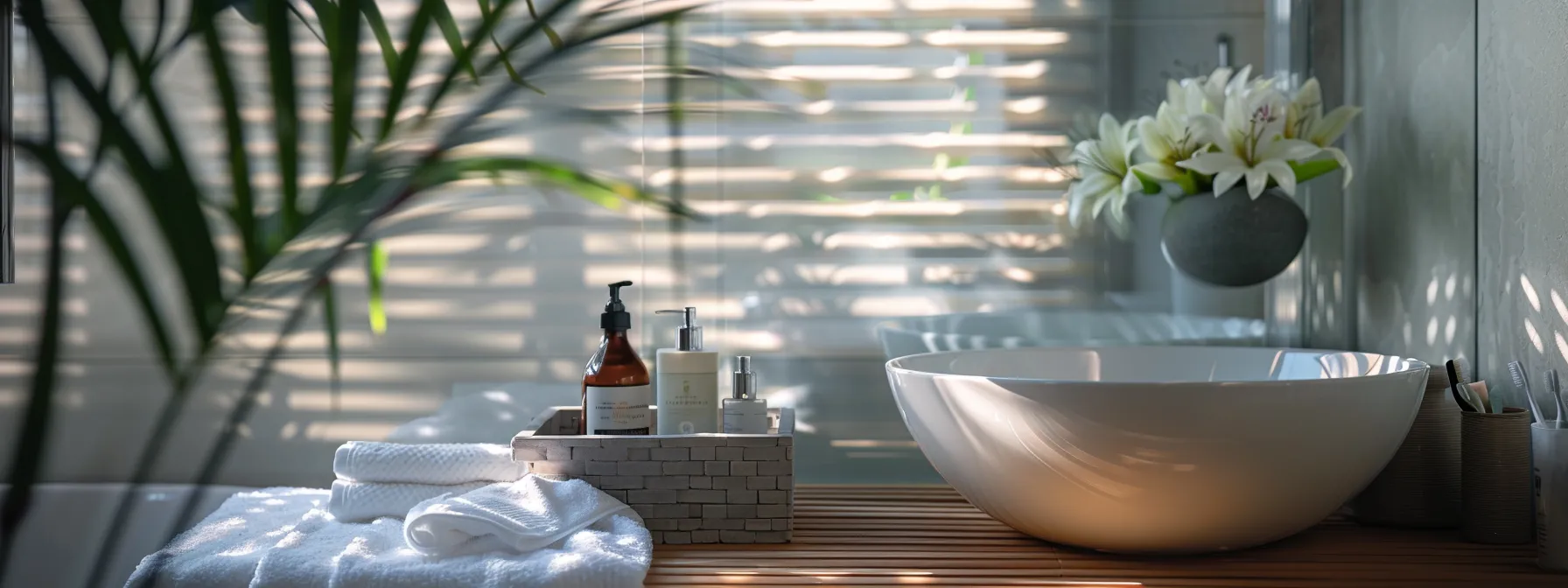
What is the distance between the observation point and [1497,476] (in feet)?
3.03

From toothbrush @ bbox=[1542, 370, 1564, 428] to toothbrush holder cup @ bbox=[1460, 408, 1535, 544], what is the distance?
31 mm

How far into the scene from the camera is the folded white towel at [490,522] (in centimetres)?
83

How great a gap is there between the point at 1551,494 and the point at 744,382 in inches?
26.5

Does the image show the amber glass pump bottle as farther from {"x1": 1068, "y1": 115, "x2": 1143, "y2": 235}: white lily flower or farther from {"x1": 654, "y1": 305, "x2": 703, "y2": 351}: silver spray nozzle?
{"x1": 1068, "y1": 115, "x2": 1143, "y2": 235}: white lily flower

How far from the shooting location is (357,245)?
1251 millimetres

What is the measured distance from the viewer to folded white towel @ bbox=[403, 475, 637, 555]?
828 mm

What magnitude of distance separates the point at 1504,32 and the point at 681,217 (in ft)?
2.73

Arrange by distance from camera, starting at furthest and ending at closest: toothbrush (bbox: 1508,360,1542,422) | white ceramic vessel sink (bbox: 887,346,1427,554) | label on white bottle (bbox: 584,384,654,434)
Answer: label on white bottle (bbox: 584,384,654,434), toothbrush (bbox: 1508,360,1542,422), white ceramic vessel sink (bbox: 887,346,1427,554)

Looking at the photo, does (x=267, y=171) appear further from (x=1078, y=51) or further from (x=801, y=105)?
(x=1078, y=51)

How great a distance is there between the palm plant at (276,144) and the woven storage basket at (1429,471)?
0.85 m

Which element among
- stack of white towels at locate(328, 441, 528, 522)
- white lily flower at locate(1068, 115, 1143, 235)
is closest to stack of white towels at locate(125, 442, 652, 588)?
stack of white towels at locate(328, 441, 528, 522)

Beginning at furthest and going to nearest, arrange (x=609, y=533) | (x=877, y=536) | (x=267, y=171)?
(x=267, y=171), (x=877, y=536), (x=609, y=533)

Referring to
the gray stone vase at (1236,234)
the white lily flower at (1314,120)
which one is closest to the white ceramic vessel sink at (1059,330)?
the gray stone vase at (1236,234)

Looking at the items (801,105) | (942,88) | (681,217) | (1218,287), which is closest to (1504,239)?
(1218,287)
